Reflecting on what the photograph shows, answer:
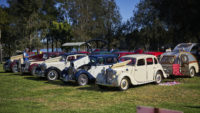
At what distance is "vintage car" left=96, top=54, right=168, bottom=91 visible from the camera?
9562mm

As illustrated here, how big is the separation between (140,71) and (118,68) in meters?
1.18

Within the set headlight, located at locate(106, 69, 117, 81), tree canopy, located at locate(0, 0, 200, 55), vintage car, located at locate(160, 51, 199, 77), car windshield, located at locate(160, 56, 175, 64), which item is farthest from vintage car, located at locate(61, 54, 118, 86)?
tree canopy, located at locate(0, 0, 200, 55)

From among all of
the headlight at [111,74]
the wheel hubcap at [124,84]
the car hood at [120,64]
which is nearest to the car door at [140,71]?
Result: the car hood at [120,64]

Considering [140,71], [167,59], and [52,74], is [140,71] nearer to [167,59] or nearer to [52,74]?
[167,59]

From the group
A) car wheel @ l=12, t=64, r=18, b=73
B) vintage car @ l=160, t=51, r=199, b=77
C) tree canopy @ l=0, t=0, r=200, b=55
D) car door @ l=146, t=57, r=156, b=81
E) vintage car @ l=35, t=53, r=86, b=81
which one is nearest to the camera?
car door @ l=146, t=57, r=156, b=81

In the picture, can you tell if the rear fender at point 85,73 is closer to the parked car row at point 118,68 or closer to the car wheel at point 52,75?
the parked car row at point 118,68

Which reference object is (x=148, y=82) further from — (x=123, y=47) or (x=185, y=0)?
(x=123, y=47)

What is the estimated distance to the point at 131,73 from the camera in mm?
9953

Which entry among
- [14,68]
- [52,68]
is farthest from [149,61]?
[14,68]

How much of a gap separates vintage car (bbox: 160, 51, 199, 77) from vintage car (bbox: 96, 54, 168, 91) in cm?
164

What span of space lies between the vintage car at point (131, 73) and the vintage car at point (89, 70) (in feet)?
3.81

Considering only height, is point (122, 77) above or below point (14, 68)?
below

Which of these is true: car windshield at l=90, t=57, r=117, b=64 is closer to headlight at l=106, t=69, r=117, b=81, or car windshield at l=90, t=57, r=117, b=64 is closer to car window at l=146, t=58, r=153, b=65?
car window at l=146, t=58, r=153, b=65

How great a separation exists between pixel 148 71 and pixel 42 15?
36.5 metres
